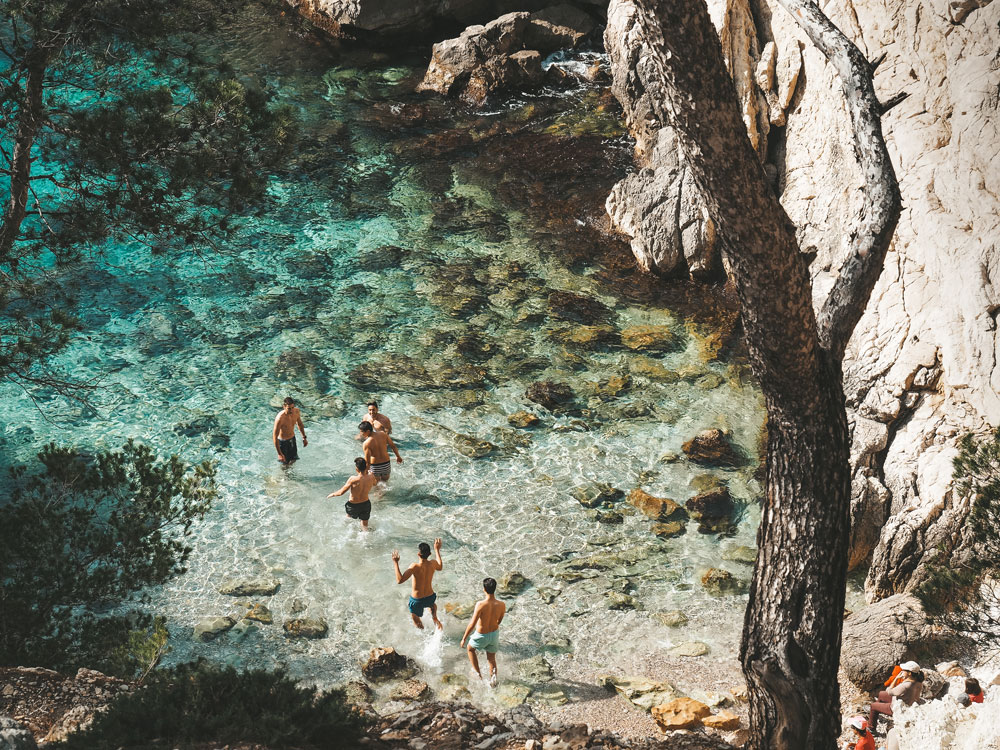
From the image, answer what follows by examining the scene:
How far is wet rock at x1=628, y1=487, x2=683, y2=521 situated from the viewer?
42.1 feet

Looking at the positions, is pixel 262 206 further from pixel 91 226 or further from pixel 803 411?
pixel 803 411

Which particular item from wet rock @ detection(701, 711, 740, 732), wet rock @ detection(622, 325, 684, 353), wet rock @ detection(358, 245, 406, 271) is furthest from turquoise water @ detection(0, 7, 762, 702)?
wet rock @ detection(701, 711, 740, 732)

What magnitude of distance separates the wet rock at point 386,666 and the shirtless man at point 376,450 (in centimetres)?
327

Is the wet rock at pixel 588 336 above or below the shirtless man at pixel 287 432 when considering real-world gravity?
above

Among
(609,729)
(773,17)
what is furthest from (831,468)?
(773,17)

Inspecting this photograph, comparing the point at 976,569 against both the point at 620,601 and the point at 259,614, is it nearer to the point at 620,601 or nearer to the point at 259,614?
the point at 620,601

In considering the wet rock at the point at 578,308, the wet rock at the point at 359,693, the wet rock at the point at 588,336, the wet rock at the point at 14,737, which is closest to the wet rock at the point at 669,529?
the wet rock at the point at 588,336

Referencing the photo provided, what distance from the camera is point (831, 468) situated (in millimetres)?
6145

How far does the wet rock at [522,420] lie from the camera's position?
14.5 meters

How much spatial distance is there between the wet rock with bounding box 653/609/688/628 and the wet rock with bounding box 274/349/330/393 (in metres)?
6.99

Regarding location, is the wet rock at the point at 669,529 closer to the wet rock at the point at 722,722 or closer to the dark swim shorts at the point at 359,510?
the wet rock at the point at 722,722

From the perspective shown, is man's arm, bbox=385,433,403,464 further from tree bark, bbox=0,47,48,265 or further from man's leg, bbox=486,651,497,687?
tree bark, bbox=0,47,48,265

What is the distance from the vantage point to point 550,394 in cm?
1504

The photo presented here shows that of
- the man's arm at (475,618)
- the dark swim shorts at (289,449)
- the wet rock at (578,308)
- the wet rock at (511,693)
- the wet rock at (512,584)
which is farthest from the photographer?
the wet rock at (578,308)
